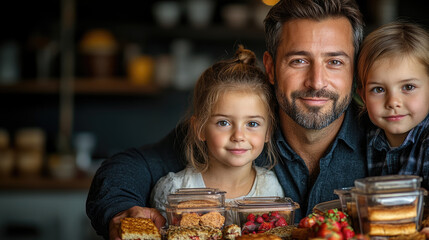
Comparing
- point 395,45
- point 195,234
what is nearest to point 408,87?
point 395,45

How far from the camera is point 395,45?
6.43ft

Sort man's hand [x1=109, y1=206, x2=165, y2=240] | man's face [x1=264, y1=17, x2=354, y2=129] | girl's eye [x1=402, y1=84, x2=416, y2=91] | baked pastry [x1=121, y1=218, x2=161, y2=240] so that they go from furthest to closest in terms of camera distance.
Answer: man's face [x1=264, y1=17, x2=354, y2=129], girl's eye [x1=402, y1=84, x2=416, y2=91], man's hand [x1=109, y1=206, x2=165, y2=240], baked pastry [x1=121, y1=218, x2=161, y2=240]

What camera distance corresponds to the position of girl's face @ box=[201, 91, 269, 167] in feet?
6.90

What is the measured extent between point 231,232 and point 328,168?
2.42ft

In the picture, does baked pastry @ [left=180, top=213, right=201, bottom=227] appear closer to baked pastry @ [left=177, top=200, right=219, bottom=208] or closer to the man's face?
baked pastry @ [left=177, top=200, right=219, bottom=208]

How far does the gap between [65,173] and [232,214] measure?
2.60 m

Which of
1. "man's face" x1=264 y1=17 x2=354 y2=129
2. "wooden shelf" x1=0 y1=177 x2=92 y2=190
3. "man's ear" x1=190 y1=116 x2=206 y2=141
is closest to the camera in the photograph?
"man's face" x1=264 y1=17 x2=354 y2=129

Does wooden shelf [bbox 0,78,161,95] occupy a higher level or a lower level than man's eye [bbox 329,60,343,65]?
lower

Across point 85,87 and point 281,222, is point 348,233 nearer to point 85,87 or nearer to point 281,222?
point 281,222

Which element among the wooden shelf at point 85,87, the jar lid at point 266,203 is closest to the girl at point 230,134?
the jar lid at point 266,203

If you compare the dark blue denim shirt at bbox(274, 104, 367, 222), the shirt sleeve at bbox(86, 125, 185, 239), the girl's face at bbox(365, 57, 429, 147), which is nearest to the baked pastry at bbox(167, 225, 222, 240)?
the shirt sleeve at bbox(86, 125, 185, 239)

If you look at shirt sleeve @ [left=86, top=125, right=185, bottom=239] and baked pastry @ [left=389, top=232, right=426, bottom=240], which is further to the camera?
shirt sleeve @ [left=86, top=125, right=185, bottom=239]

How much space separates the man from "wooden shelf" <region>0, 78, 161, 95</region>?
191cm

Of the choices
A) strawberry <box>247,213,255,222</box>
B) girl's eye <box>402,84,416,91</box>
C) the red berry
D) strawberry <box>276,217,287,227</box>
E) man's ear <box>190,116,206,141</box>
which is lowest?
strawberry <box>276,217,287,227</box>
